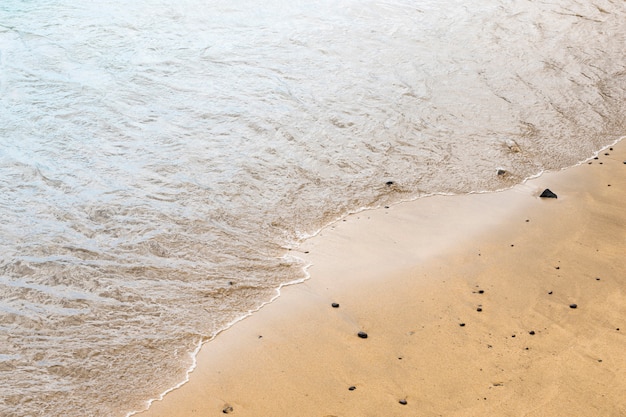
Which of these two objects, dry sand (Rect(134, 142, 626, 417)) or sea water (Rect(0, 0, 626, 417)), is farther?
sea water (Rect(0, 0, 626, 417))

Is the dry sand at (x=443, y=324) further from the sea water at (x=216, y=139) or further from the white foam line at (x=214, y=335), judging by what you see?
the sea water at (x=216, y=139)

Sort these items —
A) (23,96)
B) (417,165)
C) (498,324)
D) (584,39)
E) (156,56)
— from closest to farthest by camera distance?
(498,324) → (417,165) → (23,96) → (156,56) → (584,39)

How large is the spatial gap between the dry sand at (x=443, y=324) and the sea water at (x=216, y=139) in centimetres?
24

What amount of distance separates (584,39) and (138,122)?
503cm

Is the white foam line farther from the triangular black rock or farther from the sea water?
the triangular black rock

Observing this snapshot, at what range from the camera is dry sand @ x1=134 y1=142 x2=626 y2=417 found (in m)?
3.03

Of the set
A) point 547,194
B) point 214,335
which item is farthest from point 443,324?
point 547,194

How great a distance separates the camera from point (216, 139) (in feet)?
18.1

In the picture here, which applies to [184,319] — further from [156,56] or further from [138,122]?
[156,56]

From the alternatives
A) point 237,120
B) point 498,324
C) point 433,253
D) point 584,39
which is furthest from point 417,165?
point 584,39

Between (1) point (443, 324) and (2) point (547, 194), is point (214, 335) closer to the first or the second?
(1) point (443, 324)

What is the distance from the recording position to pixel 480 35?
25.9 feet

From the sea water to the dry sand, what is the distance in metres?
0.24

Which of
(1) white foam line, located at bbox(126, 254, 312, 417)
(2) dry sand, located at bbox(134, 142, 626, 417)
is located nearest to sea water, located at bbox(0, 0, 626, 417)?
(1) white foam line, located at bbox(126, 254, 312, 417)
